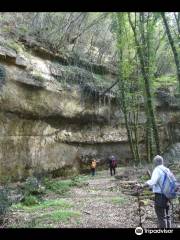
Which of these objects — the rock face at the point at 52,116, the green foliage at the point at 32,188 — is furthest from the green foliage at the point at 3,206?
the rock face at the point at 52,116

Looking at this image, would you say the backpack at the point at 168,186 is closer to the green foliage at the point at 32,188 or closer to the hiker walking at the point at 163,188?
the hiker walking at the point at 163,188

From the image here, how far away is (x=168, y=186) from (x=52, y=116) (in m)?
17.0

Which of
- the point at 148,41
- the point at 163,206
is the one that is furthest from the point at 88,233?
the point at 148,41

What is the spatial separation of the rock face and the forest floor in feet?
20.3

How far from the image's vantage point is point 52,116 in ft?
79.2

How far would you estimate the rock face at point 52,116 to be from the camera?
20.4m

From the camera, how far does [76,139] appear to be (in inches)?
1077

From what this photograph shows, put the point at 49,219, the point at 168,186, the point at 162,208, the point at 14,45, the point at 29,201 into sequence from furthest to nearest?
the point at 14,45 < the point at 29,201 < the point at 49,219 < the point at 162,208 < the point at 168,186

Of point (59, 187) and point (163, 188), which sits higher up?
point (163, 188)

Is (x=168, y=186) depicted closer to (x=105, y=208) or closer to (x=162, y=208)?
(x=162, y=208)

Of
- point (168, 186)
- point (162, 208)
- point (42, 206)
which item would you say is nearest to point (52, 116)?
point (42, 206)

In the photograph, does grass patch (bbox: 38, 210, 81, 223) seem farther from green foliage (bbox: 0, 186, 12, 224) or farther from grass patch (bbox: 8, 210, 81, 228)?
green foliage (bbox: 0, 186, 12, 224)

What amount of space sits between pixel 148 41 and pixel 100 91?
8.22m
